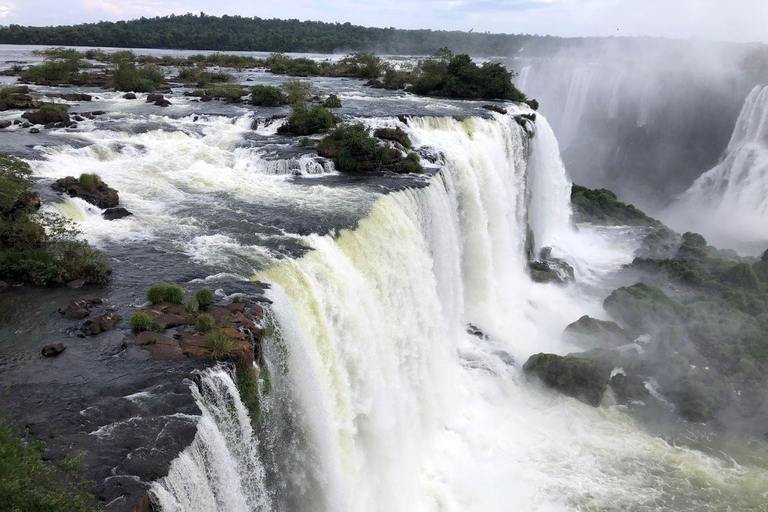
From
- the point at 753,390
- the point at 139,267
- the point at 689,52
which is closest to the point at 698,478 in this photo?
the point at 753,390

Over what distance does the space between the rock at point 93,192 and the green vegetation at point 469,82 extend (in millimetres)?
26325

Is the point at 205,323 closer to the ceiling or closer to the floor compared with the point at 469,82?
closer to the floor

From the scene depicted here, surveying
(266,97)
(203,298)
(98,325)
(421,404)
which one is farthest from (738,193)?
(98,325)

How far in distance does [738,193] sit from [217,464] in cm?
4062

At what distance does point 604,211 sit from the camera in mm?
36438

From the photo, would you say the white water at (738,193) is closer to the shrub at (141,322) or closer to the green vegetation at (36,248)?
the shrub at (141,322)

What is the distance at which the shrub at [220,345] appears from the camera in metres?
8.44

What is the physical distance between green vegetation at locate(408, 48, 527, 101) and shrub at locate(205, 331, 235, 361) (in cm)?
3023

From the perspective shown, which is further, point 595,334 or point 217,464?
point 595,334

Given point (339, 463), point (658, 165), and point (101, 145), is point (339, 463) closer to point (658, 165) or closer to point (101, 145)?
point (101, 145)

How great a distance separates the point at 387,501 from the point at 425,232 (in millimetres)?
8276

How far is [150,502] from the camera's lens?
19.9 feet

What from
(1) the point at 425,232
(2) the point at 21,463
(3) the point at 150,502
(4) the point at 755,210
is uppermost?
(2) the point at 21,463

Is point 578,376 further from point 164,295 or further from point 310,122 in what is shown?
point 310,122
